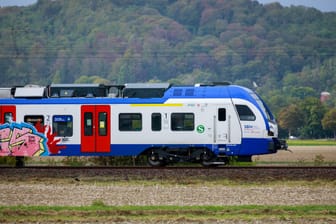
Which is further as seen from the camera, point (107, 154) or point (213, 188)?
point (107, 154)

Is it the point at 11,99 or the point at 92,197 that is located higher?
the point at 11,99

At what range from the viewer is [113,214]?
86.8 feet

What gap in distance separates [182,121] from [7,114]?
7836mm

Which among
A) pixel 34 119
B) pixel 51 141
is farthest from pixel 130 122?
pixel 34 119

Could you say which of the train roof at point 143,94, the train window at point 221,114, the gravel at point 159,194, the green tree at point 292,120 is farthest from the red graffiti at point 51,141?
the green tree at point 292,120

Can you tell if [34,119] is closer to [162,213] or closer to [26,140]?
[26,140]

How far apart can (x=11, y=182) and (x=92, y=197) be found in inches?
241

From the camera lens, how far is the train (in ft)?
132

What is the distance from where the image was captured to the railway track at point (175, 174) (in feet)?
118

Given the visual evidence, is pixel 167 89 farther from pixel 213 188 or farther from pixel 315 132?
pixel 315 132

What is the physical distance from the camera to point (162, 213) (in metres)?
26.6

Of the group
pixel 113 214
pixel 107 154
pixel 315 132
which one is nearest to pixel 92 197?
pixel 113 214

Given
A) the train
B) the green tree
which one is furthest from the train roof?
the green tree

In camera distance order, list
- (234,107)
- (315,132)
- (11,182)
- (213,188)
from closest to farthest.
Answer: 1. (213,188)
2. (11,182)
3. (234,107)
4. (315,132)
